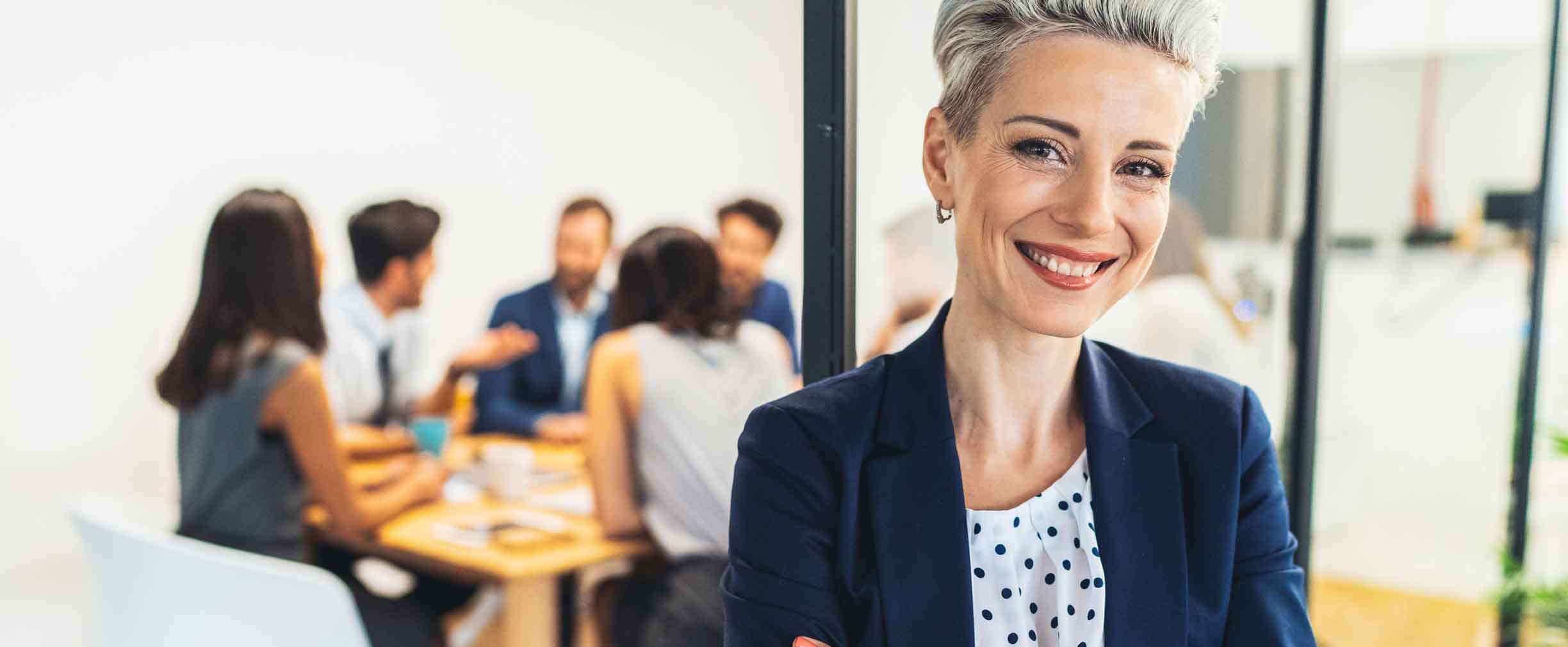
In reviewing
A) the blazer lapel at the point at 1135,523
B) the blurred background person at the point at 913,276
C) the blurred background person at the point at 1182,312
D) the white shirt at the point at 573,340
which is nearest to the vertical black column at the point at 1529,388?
the blurred background person at the point at 1182,312

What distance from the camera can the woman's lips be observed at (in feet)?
2.62

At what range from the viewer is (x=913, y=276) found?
1215mm

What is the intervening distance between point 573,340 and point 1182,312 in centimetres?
224

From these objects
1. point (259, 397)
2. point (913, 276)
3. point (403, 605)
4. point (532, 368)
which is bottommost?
point (403, 605)

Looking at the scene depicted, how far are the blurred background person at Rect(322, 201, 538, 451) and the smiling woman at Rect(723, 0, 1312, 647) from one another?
93.6 inches

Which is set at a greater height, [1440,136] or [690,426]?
[1440,136]

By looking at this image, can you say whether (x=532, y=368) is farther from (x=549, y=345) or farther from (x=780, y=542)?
(x=780, y=542)

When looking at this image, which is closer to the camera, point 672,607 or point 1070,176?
point 1070,176

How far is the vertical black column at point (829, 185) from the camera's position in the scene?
3.24 feet

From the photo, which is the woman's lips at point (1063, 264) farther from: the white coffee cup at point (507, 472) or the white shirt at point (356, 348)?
the white shirt at point (356, 348)

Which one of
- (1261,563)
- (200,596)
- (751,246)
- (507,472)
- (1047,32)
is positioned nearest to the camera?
(1047,32)

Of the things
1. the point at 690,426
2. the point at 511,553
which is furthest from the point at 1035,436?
the point at 511,553

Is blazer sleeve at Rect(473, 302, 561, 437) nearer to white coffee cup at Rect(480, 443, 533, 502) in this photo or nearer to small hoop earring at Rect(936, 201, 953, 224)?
white coffee cup at Rect(480, 443, 533, 502)

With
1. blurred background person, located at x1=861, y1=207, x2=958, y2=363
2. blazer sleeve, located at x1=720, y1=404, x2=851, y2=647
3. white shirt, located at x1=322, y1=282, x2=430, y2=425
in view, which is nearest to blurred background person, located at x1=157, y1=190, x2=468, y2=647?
white shirt, located at x1=322, y1=282, x2=430, y2=425
